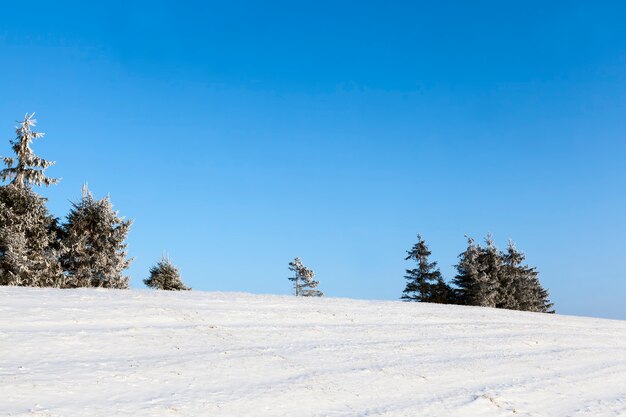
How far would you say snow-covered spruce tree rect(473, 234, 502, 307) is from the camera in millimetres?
46094

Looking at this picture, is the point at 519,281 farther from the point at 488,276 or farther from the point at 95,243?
the point at 95,243

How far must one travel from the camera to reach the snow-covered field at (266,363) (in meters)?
A: 7.45

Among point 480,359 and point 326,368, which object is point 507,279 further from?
point 326,368

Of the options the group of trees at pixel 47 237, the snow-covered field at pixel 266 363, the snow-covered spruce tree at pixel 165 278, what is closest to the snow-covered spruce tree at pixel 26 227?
the group of trees at pixel 47 237

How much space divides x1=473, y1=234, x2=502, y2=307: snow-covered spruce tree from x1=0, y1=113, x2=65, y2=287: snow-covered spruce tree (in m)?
34.8

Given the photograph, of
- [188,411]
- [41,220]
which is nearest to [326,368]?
[188,411]

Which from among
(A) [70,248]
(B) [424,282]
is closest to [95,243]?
(A) [70,248]

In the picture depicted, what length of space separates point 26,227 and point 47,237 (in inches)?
68.2

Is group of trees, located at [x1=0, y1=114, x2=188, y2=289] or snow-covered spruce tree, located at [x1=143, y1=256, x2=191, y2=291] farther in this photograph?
snow-covered spruce tree, located at [x1=143, y1=256, x2=191, y2=291]

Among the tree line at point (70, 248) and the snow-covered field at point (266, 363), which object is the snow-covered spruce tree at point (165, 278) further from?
the snow-covered field at point (266, 363)

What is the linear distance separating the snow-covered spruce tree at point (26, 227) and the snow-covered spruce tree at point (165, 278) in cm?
953

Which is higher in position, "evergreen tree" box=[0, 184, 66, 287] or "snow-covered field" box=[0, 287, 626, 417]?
"evergreen tree" box=[0, 184, 66, 287]

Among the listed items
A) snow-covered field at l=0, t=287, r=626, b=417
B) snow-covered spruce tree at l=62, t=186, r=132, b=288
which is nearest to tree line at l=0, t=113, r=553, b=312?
snow-covered spruce tree at l=62, t=186, r=132, b=288

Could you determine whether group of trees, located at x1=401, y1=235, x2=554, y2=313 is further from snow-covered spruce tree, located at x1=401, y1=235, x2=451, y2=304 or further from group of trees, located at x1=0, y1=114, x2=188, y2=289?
group of trees, located at x1=0, y1=114, x2=188, y2=289
